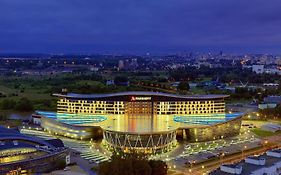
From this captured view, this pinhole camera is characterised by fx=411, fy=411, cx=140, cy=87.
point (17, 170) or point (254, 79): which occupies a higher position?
point (254, 79)

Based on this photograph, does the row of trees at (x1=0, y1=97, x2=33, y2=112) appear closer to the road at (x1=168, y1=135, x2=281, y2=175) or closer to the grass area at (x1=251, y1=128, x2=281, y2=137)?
the grass area at (x1=251, y1=128, x2=281, y2=137)

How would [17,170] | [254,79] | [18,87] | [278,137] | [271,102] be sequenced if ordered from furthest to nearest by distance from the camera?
[254,79] → [18,87] → [271,102] → [278,137] → [17,170]

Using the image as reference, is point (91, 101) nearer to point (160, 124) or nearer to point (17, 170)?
point (160, 124)

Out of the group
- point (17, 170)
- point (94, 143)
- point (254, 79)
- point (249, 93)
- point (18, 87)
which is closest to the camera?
point (17, 170)

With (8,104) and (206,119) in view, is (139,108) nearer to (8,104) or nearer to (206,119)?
(206,119)

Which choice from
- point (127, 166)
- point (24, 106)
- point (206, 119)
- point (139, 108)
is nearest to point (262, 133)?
point (206, 119)

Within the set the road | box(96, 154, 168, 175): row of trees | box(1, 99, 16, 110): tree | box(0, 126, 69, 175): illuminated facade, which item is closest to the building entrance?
the road

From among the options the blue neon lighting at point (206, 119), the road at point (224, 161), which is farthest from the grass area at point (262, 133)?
the blue neon lighting at point (206, 119)

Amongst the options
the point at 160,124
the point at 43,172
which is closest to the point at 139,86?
the point at 160,124
